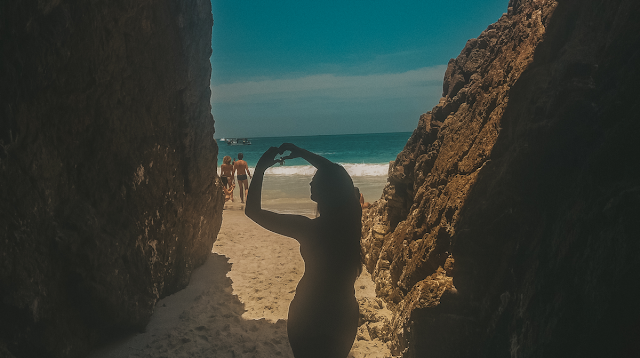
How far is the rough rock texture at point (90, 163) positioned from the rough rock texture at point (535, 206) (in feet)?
10.1

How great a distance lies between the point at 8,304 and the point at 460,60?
6071 mm

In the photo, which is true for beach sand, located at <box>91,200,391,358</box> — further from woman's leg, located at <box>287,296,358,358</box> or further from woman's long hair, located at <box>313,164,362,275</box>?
woman's long hair, located at <box>313,164,362,275</box>

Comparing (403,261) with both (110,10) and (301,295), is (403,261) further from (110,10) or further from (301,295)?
(110,10)

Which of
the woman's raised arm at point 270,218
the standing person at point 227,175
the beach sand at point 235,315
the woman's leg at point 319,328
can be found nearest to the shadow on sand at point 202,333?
the beach sand at point 235,315

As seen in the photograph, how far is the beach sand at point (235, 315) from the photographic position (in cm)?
438

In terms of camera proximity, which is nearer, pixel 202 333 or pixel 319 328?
pixel 319 328

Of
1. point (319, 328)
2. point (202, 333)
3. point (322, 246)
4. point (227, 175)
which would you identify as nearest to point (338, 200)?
→ point (322, 246)

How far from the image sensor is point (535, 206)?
283 centimetres

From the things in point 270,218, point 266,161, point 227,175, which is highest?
point 266,161

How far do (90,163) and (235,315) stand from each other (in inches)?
108

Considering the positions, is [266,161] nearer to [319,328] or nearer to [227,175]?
[319,328]

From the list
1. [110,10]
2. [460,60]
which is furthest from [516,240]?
[110,10]

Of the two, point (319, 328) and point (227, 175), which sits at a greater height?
point (227, 175)

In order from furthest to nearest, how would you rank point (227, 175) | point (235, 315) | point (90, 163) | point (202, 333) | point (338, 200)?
point (227, 175)
point (235, 315)
point (202, 333)
point (90, 163)
point (338, 200)
